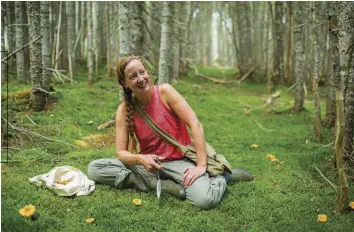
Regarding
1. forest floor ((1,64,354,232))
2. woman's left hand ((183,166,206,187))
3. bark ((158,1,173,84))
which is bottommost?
forest floor ((1,64,354,232))

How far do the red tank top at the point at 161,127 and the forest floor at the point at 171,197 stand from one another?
1.72 ft

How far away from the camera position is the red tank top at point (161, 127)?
14.7ft

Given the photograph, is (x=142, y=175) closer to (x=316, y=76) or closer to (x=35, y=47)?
(x=316, y=76)

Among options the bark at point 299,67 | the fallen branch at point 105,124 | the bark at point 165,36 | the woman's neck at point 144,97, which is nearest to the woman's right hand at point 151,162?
the woman's neck at point 144,97

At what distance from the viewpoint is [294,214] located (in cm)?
403

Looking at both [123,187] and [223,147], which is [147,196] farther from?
[223,147]

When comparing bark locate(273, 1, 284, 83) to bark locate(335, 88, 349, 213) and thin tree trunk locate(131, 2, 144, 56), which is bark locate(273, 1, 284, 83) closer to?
thin tree trunk locate(131, 2, 144, 56)

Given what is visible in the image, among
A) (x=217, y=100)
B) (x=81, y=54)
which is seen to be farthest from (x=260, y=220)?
(x=81, y=54)

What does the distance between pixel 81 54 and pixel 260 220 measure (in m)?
20.3

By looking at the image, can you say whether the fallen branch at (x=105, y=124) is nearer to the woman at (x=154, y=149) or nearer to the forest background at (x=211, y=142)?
the forest background at (x=211, y=142)

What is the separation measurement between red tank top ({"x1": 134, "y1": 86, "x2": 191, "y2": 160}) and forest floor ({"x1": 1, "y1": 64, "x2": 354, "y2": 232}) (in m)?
0.52

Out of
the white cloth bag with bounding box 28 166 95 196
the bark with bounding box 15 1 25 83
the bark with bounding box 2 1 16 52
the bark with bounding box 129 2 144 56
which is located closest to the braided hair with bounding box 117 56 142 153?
the white cloth bag with bounding box 28 166 95 196

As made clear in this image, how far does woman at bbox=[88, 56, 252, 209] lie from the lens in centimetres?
421

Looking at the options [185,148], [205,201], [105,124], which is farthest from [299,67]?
[205,201]
